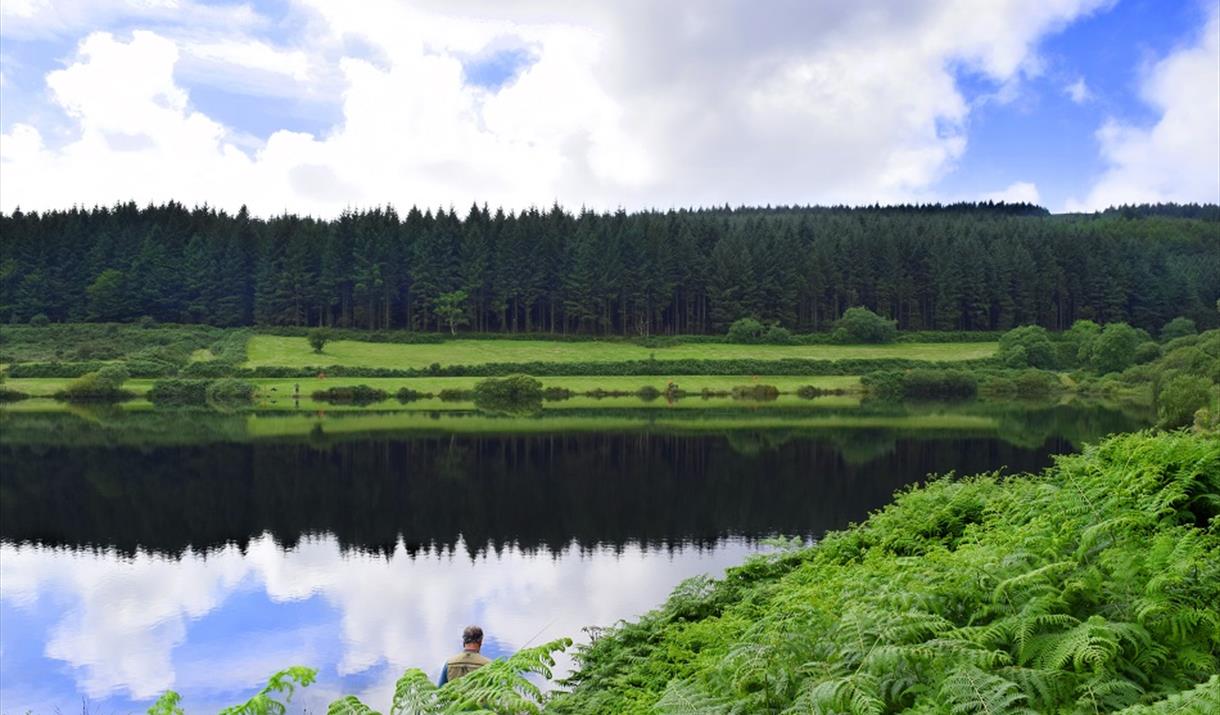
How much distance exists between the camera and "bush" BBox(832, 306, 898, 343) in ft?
357

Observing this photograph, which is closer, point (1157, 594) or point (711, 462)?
point (1157, 594)

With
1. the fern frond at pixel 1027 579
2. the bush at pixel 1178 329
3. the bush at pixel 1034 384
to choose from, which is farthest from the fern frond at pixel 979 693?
the bush at pixel 1178 329

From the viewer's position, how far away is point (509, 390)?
266 feet

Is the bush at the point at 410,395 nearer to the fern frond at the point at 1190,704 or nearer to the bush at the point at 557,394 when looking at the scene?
the bush at the point at 557,394

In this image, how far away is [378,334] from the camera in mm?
104938

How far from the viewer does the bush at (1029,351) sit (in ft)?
317

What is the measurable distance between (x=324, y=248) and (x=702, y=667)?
121 meters

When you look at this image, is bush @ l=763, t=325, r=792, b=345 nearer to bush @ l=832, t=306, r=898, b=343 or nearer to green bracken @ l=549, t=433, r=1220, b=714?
bush @ l=832, t=306, r=898, b=343

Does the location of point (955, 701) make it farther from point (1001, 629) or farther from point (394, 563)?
point (394, 563)

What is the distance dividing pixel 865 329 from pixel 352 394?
6020 centimetres

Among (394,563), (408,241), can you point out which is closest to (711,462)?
(394,563)

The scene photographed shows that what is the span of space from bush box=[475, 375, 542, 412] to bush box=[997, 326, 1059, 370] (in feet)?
165

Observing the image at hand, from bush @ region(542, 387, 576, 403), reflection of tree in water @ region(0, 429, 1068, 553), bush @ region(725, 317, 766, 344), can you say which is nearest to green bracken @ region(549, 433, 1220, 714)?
reflection of tree in water @ region(0, 429, 1068, 553)

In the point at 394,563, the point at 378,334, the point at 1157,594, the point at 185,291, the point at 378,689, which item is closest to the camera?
the point at 1157,594
